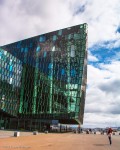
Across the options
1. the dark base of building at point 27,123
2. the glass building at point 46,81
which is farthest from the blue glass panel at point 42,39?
the dark base of building at point 27,123

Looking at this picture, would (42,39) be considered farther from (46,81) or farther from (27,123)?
(27,123)

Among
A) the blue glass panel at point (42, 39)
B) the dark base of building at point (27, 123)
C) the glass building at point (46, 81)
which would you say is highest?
the blue glass panel at point (42, 39)

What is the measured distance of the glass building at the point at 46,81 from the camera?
86688 mm

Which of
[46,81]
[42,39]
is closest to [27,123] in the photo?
[46,81]

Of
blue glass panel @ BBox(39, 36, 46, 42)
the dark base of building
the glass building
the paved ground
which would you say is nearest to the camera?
the paved ground

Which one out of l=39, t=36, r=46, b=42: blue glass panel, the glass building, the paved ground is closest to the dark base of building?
the glass building

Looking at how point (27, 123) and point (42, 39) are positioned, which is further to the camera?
point (42, 39)

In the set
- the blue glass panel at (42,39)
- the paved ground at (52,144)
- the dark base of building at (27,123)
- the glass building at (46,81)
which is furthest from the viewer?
the blue glass panel at (42,39)

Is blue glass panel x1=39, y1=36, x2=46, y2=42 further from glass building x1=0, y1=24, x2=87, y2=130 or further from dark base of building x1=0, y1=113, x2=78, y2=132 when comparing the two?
dark base of building x1=0, y1=113, x2=78, y2=132

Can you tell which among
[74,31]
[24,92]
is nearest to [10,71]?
[24,92]

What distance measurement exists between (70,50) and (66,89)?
530 inches

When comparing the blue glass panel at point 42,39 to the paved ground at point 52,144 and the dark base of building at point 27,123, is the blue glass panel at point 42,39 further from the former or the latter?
the paved ground at point 52,144

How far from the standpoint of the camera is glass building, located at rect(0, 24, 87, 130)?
86.7 m

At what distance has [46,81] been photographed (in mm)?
92938
